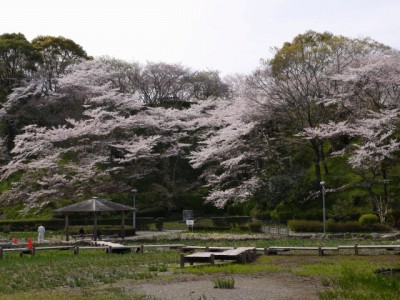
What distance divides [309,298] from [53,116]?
136 ft

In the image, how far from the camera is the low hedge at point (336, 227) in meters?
26.7

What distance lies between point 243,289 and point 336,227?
57.4 ft

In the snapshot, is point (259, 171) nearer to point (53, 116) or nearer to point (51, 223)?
point (51, 223)

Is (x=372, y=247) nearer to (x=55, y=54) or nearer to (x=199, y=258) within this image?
(x=199, y=258)

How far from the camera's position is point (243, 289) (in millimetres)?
11109

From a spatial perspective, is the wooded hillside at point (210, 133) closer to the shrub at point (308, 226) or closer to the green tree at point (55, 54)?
the green tree at point (55, 54)

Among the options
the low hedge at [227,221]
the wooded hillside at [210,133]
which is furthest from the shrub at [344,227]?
the low hedge at [227,221]

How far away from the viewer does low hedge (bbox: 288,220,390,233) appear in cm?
2673

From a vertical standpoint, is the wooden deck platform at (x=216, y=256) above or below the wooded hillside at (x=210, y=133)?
below

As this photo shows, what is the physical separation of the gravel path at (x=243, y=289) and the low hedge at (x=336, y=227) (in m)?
15.0

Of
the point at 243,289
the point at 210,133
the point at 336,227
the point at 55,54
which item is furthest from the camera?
the point at 55,54

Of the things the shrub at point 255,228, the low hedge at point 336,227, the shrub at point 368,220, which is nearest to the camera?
the low hedge at point 336,227

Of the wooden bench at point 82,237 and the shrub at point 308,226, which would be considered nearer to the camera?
the wooden bench at point 82,237

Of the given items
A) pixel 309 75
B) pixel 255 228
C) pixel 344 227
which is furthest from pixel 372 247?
pixel 309 75
